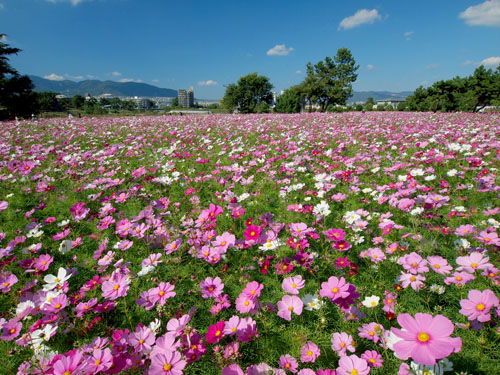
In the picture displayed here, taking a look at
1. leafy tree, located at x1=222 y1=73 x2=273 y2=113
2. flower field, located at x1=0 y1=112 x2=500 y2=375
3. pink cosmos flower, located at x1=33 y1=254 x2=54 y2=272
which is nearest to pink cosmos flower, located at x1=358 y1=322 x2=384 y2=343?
flower field, located at x1=0 y1=112 x2=500 y2=375

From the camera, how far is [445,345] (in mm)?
763

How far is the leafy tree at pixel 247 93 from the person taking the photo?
173ft

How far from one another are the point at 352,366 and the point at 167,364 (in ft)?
2.41

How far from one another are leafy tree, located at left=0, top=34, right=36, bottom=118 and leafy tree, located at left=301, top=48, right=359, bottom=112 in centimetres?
4012

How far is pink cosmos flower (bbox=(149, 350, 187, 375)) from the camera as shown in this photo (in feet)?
3.05

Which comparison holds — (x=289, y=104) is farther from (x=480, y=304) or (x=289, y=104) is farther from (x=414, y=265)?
(x=480, y=304)

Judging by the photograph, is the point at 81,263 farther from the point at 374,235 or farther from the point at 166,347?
the point at 374,235

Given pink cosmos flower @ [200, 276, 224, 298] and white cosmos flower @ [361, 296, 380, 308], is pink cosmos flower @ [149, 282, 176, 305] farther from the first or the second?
white cosmos flower @ [361, 296, 380, 308]

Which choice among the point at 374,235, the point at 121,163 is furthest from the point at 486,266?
the point at 121,163

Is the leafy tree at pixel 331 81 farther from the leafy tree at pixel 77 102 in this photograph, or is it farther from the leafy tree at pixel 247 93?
the leafy tree at pixel 77 102

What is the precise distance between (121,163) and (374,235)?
4471 mm

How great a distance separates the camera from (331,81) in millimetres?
44812

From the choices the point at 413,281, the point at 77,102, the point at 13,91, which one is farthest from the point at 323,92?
the point at 77,102

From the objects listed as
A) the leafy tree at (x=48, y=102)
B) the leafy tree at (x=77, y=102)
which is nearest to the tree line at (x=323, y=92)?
the leafy tree at (x=48, y=102)
